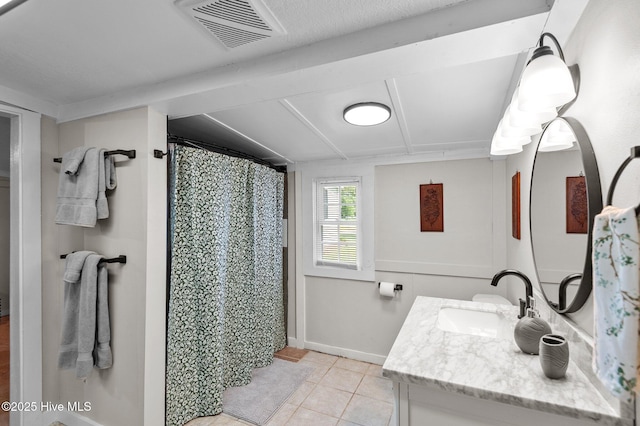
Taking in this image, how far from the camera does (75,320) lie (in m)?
1.78

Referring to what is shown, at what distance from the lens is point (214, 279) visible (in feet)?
7.16

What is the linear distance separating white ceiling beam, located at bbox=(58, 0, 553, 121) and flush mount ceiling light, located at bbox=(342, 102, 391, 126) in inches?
15.4

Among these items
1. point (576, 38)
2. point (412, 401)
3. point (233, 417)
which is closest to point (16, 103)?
point (233, 417)

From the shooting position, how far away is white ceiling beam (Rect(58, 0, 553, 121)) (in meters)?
0.98

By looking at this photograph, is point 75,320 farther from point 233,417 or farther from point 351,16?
point 351,16

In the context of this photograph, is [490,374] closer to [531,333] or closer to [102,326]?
[531,333]

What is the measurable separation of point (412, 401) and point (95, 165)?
205 centimetres

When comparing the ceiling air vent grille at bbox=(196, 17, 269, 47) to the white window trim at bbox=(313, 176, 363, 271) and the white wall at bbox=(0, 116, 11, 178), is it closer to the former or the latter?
the white window trim at bbox=(313, 176, 363, 271)

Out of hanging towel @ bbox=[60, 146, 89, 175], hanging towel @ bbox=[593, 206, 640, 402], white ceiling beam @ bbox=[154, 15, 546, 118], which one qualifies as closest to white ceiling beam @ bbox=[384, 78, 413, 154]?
white ceiling beam @ bbox=[154, 15, 546, 118]

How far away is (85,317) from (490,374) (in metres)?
2.12

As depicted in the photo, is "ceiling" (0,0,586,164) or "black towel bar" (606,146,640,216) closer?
"black towel bar" (606,146,640,216)

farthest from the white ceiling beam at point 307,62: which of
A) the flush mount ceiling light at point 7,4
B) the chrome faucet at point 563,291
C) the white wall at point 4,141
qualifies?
the white wall at point 4,141

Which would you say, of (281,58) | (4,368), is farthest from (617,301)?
(4,368)

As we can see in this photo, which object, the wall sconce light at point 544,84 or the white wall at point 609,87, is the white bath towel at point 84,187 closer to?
the wall sconce light at point 544,84
